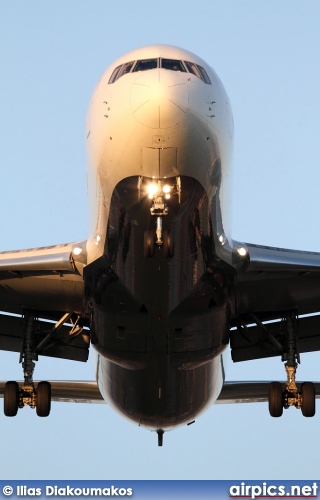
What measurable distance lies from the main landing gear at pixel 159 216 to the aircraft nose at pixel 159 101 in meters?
1.40

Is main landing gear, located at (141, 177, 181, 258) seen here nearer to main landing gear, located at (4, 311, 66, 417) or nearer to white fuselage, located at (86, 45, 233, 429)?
white fuselage, located at (86, 45, 233, 429)

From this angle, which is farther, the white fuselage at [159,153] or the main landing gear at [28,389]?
the main landing gear at [28,389]

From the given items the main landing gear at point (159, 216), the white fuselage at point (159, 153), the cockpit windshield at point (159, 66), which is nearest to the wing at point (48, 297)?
the white fuselage at point (159, 153)

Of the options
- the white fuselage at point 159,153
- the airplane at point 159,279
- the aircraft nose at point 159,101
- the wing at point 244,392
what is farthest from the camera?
the wing at point 244,392

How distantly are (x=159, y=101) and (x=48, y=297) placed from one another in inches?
391

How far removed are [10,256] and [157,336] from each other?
4.47 meters

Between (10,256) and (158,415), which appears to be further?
(158,415)

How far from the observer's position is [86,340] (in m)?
36.2

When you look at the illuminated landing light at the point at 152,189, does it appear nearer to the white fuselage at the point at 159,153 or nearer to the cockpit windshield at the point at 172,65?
the white fuselage at the point at 159,153

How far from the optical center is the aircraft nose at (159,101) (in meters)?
25.7

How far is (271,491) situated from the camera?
34.1 m

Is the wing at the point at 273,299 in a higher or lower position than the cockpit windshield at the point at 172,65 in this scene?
lower

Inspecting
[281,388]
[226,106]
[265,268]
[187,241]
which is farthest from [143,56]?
[281,388]

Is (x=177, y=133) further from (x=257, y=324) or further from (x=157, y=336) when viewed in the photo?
(x=257, y=324)
